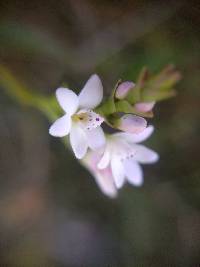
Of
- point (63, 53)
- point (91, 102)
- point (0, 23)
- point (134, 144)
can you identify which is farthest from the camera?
point (63, 53)

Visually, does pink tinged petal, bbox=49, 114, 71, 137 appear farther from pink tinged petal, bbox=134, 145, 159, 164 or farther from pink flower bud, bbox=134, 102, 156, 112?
pink tinged petal, bbox=134, 145, 159, 164

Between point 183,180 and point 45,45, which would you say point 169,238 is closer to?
point 183,180

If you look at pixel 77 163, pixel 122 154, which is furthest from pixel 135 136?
pixel 77 163

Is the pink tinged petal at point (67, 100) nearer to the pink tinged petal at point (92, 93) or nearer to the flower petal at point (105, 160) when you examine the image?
the pink tinged petal at point (92, 93)

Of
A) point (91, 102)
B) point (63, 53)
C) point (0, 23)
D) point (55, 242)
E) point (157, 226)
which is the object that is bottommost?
point (157, 226)

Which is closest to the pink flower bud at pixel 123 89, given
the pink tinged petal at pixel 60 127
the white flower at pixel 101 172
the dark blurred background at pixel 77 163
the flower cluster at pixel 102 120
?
the flower cluster at pixel 102 120

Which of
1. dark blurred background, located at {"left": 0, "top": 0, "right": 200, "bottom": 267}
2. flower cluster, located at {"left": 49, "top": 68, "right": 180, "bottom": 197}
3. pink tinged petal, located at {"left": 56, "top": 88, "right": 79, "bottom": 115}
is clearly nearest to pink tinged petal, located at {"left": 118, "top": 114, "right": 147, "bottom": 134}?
flower cluster, located at {"left": 49, "top": 68, "right": 180, "bottom": 197}

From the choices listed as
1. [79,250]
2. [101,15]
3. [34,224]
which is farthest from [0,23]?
[79,250]
